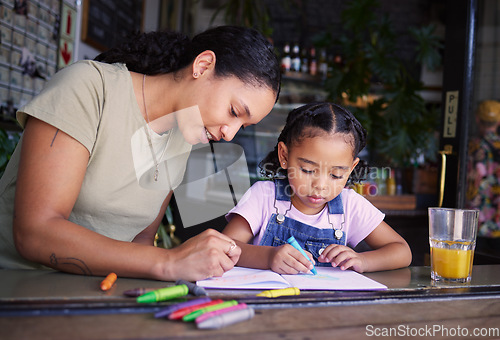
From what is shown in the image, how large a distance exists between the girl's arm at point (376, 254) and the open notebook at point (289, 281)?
8 cm

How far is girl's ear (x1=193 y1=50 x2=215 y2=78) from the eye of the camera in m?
1.15

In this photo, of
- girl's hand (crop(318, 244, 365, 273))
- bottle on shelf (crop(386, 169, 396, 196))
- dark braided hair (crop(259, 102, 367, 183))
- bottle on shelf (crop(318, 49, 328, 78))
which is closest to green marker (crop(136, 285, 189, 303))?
girl's hand (crop(318, 244, 365, 273))

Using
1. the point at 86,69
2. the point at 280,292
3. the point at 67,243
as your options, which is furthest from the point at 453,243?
the point at 86,69

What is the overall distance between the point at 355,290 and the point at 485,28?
3624 millimetres

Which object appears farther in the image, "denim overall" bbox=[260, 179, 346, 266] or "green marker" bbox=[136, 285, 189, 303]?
"denim overall" bbox=[260, 179, 346, 266]

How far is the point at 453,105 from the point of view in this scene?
8.08 ft

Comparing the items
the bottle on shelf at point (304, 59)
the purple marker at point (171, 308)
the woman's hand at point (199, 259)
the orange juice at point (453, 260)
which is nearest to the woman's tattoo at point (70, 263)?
the woman's hand at point (199, 259)

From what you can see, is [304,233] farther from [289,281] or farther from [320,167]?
[289,281]

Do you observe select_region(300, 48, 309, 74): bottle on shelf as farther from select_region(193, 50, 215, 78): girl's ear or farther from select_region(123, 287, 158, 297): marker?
select_region(123, 287, 158, 297): marker

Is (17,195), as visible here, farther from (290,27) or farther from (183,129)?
(290,27)

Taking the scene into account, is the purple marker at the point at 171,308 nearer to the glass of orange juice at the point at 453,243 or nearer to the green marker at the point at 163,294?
the green marker at the point at 163,294

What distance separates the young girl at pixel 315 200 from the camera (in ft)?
4.39

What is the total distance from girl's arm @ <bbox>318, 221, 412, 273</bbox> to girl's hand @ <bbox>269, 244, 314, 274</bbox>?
0.38ft

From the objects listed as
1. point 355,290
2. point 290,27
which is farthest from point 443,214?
point 290,27
